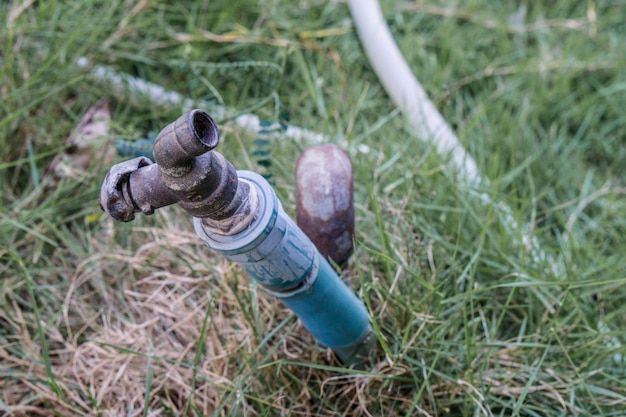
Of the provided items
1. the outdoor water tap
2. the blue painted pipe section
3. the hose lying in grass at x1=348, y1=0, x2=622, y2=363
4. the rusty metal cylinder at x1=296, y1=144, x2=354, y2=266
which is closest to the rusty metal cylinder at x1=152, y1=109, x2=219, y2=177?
the outdoor water tap

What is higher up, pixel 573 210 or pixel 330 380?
pixel 330 380

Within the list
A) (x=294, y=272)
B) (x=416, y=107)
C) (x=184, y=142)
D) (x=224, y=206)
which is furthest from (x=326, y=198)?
(x=416, y=107)

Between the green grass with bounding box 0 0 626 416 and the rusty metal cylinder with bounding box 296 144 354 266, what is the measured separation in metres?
0.10

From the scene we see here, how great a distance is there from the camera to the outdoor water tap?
2.67ft

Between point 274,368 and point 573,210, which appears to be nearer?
point 274,368

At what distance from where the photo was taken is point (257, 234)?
92cm

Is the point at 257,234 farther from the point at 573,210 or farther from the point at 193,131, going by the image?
the point at 573,210

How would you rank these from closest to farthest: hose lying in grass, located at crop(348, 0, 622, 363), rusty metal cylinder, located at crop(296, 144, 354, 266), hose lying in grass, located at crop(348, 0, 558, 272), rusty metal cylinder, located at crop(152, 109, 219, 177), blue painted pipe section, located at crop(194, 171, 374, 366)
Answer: rusty metal cylinder, located at crop(152, 109, 219, 177)
blue painted pipe section, located at crop(194, 171, 374, 366)
rusty metal cylinder, located at crop(296, 144, 354, 266)
hose lying in grass, located at crop(348, 0, 622, 363)
hose lying in grass, located at crop(348, 0, 558, 272)

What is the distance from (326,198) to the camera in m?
1.21

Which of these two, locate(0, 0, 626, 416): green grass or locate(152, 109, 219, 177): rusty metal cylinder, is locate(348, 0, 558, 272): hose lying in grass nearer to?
locate(0, 0, 626, 416): green grass

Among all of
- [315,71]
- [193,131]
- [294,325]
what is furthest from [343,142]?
[193,131]

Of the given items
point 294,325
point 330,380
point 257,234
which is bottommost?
point 330,380

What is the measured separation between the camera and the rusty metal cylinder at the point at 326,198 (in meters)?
1.22

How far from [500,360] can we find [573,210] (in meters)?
0.68
